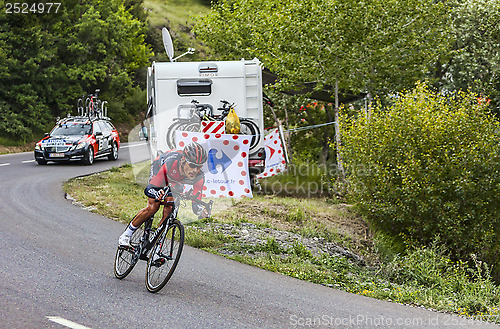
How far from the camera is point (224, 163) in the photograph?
13008mm

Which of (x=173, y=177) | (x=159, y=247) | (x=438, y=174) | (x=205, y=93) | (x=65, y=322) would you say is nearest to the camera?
(x=65, y=322)

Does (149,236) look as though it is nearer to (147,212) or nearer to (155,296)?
(147,212)

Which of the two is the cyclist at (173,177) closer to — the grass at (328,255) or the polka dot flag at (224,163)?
the grass at (328,255)

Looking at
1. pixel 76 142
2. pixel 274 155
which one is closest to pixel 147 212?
pixel 274 155

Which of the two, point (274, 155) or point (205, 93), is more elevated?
point (205, 93)

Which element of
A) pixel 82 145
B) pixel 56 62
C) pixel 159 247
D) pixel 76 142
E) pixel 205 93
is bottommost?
pixel 159 247

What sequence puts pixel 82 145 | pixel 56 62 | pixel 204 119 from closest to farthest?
1. pixel 204 119
2. pixel 82 145
3. pixel 56 62

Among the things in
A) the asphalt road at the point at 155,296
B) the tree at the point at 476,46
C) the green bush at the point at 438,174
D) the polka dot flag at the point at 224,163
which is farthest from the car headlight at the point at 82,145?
the tree at the point at 476,46

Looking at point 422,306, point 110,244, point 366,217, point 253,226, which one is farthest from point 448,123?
point 110,244

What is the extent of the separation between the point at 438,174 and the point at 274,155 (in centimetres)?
484

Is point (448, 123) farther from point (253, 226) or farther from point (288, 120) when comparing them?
point (288, 120)

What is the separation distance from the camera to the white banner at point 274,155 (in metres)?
15.4

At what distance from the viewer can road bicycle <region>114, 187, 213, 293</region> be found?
6746mm

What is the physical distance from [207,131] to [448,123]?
553 centimetres
